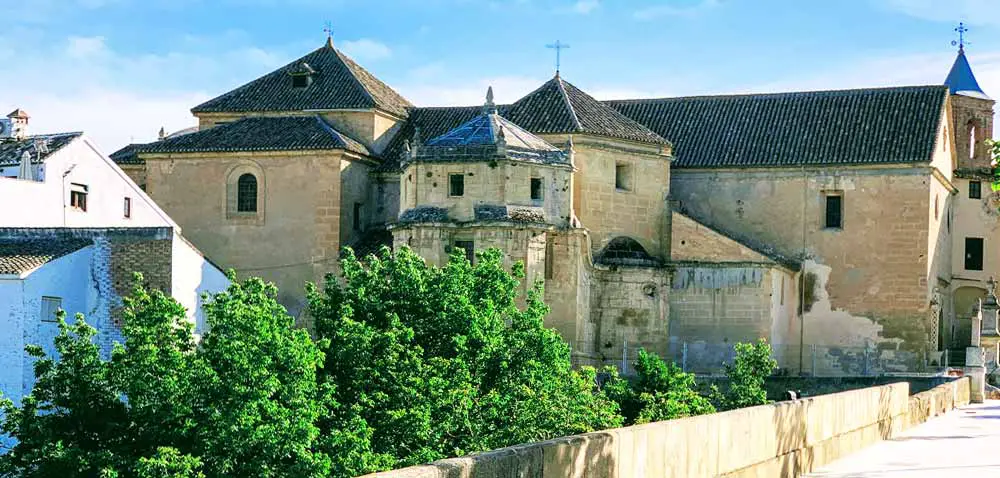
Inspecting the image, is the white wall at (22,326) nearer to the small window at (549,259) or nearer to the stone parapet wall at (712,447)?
the small window at (549,259)

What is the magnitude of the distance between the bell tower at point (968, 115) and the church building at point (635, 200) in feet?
7.54

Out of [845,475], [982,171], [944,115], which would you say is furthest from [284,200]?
[845,475]

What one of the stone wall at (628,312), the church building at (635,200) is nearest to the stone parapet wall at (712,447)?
the church building at (635,200)

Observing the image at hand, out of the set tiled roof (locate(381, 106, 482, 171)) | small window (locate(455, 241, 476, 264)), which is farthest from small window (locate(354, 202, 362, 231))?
small window (locate(455, 241, 476, 264))

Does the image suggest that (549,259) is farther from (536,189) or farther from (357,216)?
(357,216)

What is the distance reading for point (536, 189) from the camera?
41406 millimetres

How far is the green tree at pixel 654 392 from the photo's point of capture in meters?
36.4

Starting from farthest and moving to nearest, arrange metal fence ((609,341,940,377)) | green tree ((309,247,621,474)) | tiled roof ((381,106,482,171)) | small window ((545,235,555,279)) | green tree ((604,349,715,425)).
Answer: tiled roof ((381,106,482,171)) < metal fence ((609,341,940,377)) < small window ((545,235,555,279)) < green tree ((604,349,715,425)) < green tree ((309,247,621,474))

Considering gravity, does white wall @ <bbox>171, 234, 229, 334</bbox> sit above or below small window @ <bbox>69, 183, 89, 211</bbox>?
below

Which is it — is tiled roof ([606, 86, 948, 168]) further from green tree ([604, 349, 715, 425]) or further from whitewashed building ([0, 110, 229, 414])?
whitewashed building ([0, 110, 229, 414])

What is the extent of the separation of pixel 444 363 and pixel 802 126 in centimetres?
1992

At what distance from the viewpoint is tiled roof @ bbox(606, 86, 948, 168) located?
4700cm

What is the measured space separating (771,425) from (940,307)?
3642 centimetres

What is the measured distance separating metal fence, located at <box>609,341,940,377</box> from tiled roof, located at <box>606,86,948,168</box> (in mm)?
5428
